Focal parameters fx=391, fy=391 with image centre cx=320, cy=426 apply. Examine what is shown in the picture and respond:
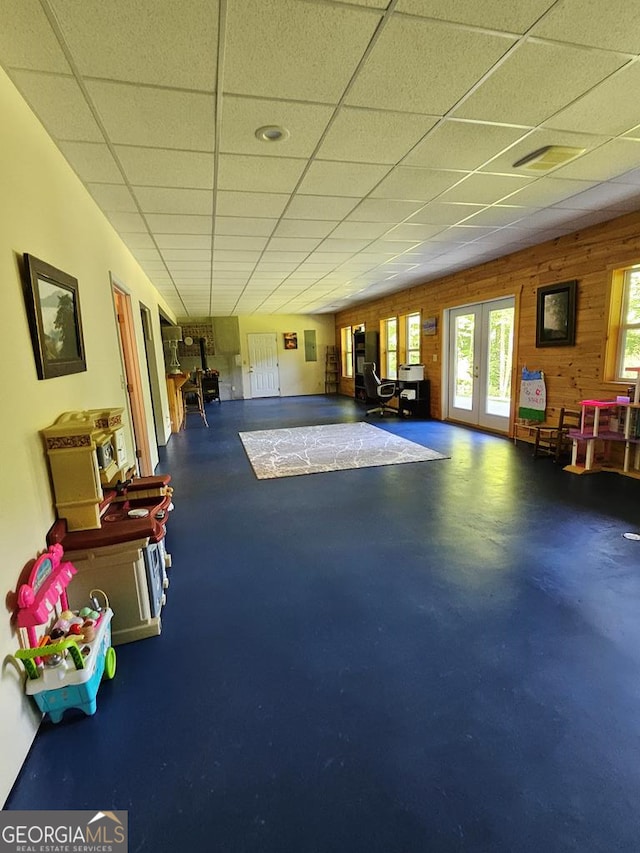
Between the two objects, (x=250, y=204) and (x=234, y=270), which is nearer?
(x=250, y=204)

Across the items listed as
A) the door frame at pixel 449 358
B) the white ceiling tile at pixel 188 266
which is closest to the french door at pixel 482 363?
the door frame at pixel 449 358

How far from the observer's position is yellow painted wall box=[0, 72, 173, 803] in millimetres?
1358

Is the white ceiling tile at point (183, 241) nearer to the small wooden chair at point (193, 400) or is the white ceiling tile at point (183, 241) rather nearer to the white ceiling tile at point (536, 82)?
the white ceiling tile at point (536, 82)

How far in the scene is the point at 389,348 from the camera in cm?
934

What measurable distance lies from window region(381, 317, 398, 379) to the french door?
6.70ft

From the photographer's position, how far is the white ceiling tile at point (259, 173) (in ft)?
8.22

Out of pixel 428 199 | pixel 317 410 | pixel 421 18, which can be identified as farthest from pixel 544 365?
pixel 317 410

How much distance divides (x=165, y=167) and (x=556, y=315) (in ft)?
14.8

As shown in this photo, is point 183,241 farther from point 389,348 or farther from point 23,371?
point 389,348

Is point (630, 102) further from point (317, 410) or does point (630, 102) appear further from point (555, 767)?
point (317, 410)

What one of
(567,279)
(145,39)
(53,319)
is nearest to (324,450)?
(567,279)

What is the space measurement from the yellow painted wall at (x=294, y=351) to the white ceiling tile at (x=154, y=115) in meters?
9.74

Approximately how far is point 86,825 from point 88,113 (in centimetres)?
291

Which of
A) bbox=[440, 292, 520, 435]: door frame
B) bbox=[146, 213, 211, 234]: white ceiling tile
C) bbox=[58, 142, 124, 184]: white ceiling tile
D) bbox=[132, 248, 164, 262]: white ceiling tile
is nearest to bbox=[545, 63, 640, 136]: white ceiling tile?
bbox=[58, 142, 124, 184]: white ceiling tile
